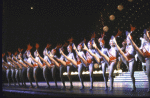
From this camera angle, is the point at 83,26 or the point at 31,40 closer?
the point at 83,26

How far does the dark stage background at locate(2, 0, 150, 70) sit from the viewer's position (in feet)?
36.6

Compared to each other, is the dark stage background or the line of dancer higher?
the dark stage background

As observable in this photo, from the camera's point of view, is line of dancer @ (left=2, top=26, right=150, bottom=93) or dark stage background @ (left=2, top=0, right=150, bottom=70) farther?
dark stage background @ (left=2, top=0, right=150, bottom=70)

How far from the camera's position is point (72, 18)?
1174cm

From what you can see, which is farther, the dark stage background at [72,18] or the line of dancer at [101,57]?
the dark stage background at [72,18]

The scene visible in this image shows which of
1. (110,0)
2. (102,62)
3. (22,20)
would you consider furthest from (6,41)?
(102,62)

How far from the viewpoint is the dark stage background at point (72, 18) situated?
11141mm

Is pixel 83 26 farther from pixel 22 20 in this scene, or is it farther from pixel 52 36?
pixel 22 20

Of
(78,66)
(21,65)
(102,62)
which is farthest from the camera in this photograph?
(21,65)

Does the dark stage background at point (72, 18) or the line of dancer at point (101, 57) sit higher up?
the dark stage background at point (72, 18)

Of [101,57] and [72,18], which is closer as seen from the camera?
[101,57]

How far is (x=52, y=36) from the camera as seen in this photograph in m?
12.0

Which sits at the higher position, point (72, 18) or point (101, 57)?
point (72, 18)

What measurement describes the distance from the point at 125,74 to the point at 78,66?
4.93 metres
